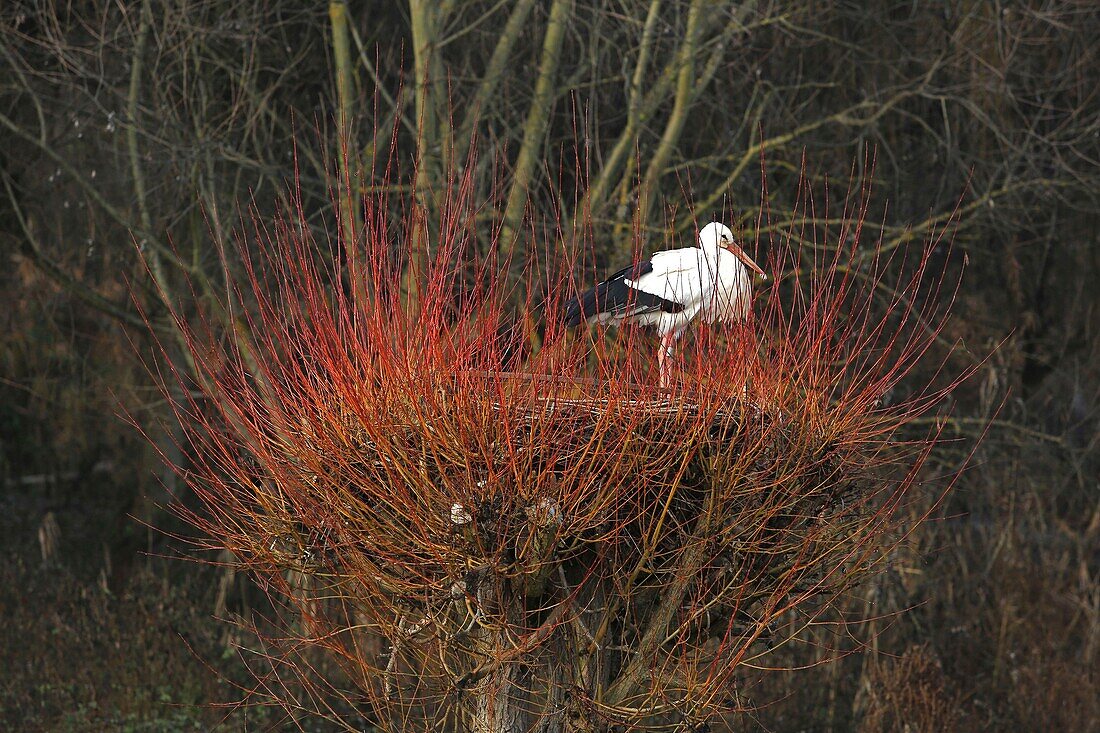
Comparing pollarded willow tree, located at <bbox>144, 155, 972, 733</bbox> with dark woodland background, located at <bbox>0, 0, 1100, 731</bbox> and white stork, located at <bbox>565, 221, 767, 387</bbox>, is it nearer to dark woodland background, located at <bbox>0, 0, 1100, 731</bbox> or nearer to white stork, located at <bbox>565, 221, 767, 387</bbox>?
white stork, located at <bbox>565, 221, 767, 387</bbox>

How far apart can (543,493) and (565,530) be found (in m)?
0.13

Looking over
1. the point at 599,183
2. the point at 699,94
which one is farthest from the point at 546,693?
the point at 699,94

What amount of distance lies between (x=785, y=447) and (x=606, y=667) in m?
0.92

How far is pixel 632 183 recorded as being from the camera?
871 cm

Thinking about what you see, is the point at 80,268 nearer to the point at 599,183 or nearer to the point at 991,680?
the point at 599,183

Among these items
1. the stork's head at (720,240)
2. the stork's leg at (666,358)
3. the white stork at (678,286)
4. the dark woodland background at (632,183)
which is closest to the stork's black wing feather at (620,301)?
the white stork at (678,286)

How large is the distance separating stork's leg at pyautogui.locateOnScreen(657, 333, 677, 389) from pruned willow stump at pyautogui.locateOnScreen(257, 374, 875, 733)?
0.18 m

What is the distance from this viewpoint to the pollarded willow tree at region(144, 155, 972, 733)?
3713mm

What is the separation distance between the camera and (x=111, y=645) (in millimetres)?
9203

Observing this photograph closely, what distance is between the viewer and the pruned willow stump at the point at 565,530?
3719 millimetres

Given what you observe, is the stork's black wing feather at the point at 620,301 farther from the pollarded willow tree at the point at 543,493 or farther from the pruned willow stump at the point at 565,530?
the pruned willow stump at the point at 565,530

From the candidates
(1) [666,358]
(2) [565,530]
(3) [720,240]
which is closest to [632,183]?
(3) [720,240]

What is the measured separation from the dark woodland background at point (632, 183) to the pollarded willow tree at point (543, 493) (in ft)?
11.9

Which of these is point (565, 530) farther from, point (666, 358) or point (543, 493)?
point (666, 358)
